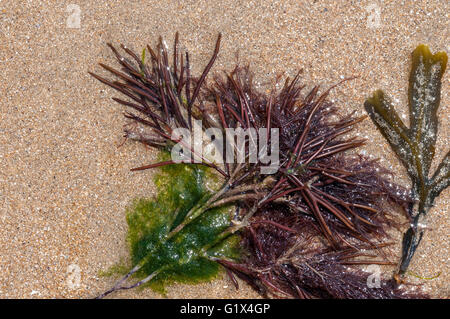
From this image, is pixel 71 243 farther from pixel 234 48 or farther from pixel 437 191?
pixel 437 191

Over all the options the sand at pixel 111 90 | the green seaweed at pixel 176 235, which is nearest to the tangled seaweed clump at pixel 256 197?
the green seaweed at pixel 176 235

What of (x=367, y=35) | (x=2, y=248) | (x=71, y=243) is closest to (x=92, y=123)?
(x=71, y=243)

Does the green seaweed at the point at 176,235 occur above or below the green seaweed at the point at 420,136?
below

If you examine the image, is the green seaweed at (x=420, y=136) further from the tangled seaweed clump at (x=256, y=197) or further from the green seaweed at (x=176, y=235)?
the green seaweed at (x=176, y=235)

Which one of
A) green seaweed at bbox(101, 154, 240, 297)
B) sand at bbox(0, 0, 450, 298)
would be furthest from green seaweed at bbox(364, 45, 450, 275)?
green seaweed at bbox(101, 154, 240, 297)

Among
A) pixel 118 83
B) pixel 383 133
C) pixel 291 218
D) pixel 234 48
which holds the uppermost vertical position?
pixel 234 48

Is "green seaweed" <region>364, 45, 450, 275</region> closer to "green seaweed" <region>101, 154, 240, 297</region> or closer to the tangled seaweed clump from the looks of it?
the tangled seaweed clump
